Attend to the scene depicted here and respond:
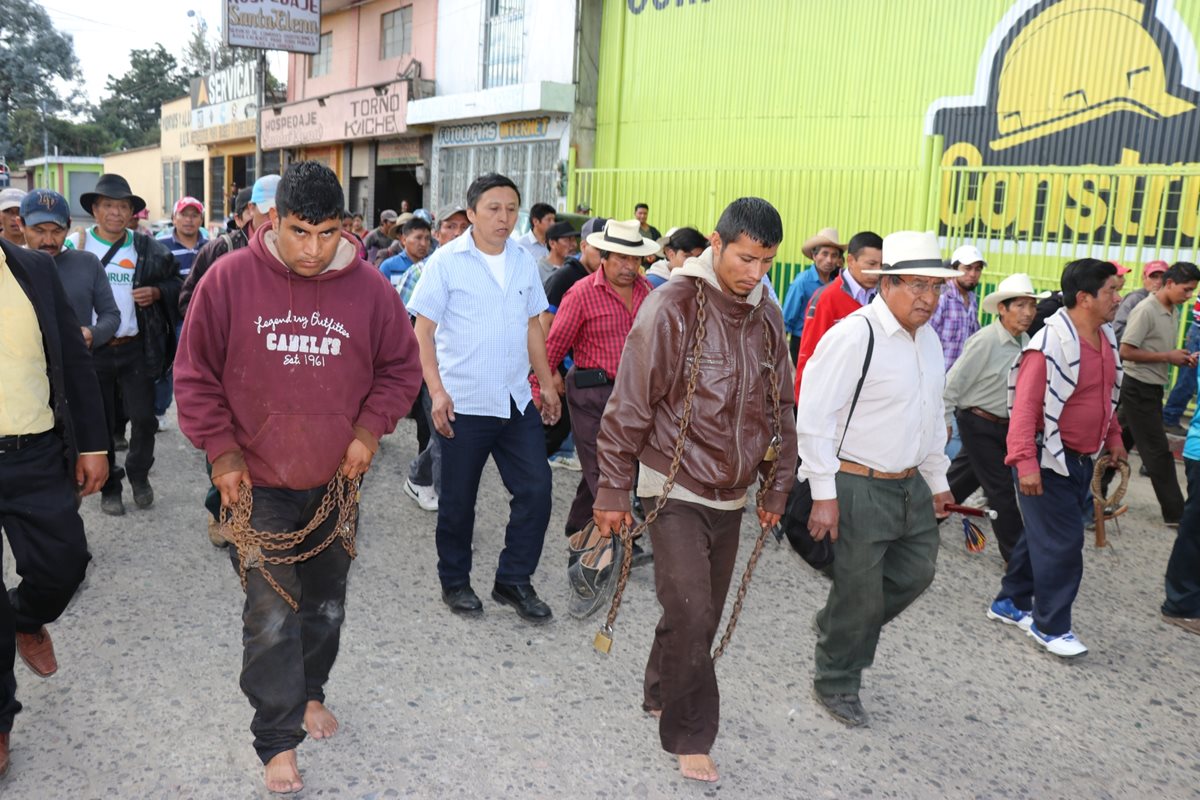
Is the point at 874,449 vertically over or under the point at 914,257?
under

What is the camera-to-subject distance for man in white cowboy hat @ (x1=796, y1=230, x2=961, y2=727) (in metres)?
3.81

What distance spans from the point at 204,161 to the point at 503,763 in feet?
120

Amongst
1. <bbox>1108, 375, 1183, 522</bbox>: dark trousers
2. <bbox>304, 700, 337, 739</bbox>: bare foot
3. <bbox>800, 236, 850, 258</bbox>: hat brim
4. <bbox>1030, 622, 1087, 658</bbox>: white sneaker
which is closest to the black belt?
<bbox>304, 700, 337, 739</bbox>: bare foot

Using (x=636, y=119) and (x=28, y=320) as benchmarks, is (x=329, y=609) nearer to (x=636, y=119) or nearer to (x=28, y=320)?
(x=28, y=320)

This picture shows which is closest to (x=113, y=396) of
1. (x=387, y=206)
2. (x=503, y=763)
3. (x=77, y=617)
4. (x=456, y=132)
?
(x=77, y=617)

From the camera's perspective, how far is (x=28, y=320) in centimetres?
350

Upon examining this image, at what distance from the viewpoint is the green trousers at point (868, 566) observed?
12.8 ft

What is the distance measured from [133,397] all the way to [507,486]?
9.90 ft

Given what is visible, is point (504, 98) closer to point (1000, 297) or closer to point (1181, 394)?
point (1181, 394)

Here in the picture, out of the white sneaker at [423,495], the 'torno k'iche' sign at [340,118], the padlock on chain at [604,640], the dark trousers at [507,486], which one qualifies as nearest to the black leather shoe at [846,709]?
the padlock on chain at [604,640]

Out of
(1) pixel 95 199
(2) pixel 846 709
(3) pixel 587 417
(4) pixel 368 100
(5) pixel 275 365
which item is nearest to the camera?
(5) pixel 275 365

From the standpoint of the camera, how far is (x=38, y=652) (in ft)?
13.1

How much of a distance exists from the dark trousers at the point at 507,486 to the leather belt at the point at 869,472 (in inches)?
63.0

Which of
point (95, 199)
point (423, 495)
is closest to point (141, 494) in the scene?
point (423, 495)
